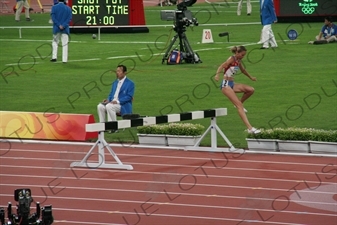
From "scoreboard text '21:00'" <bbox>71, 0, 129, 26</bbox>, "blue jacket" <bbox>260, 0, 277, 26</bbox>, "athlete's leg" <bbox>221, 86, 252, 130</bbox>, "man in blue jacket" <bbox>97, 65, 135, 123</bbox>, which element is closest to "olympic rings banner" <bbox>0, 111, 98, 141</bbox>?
"man in blue jacket" <bbox>97, 65, 135, 123</bbox>

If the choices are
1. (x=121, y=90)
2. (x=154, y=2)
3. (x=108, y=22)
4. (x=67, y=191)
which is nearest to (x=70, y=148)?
(x=121, y=90)

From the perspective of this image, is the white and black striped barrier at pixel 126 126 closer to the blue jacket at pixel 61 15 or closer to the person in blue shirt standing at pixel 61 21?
the person in blue shirt standing at pixel 61 21

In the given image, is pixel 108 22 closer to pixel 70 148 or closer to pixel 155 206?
pixel 70 148

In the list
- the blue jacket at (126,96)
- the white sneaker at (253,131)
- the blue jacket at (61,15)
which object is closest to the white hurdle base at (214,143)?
the white sneaker at (253,131)

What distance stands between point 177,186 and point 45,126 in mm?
4644

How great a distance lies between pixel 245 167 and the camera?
15.7 meters

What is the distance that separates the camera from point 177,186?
14500 millimetres

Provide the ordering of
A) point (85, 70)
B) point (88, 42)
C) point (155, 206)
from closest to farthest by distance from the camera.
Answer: point (155, 206) < point (85, 70) < point (88, 42)

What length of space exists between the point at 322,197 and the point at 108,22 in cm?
2398

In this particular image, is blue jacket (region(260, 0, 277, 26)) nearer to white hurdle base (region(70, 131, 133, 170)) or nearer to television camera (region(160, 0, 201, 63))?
television camera (region(160, 0, 201, 63))

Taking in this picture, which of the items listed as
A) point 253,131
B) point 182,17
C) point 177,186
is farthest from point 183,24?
point 177,186

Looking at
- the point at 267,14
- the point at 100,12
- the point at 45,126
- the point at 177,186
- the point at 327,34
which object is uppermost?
the point at 267,14

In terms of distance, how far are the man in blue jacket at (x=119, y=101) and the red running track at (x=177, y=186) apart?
3.61 feet

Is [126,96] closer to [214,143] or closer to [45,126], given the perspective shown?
[45,126]
